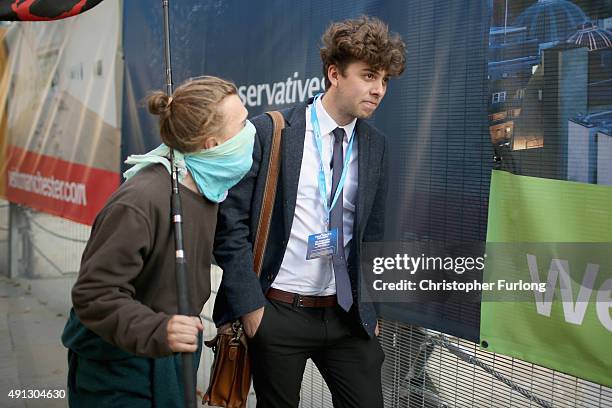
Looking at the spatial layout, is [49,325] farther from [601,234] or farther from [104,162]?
→ [601,234]

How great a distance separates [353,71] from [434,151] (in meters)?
0.60

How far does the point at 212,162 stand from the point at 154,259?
0.35 m

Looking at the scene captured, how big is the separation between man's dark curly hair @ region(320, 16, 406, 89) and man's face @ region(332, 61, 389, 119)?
2 centimetres

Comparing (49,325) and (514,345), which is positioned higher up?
(514,345)

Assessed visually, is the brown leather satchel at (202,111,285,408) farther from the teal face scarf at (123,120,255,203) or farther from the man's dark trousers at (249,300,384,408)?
the teal face scarf at (123,120,255,203)

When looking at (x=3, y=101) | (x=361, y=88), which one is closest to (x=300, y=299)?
(x=361, y=88)

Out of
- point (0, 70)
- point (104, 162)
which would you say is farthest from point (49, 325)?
point (0, 70)

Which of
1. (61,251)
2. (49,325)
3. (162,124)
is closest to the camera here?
(162,124)

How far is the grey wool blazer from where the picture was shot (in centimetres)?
279

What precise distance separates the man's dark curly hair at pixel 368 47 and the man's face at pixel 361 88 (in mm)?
22

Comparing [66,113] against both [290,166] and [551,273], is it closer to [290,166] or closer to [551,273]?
[290,166]

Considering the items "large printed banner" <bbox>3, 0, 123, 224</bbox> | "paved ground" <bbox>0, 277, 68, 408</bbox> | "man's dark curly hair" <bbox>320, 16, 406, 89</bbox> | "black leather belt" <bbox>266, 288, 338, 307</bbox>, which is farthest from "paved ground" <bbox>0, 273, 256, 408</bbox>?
"man's dark curly hair" <bbox>320, 16, 406, 89</bbox>

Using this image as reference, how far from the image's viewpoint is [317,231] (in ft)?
9.41

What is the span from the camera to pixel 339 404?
305 cm
